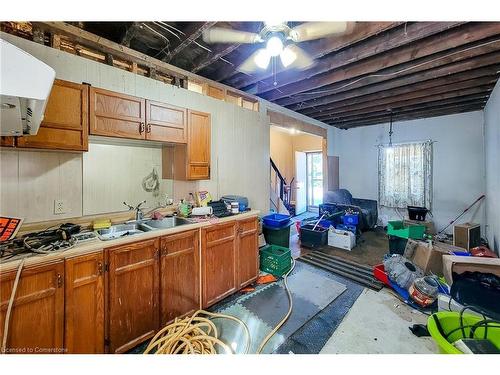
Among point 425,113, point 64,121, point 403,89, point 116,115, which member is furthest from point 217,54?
point 425,113

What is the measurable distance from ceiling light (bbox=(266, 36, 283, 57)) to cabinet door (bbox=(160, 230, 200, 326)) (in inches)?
69.0

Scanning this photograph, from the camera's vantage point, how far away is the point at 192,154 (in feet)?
8.21

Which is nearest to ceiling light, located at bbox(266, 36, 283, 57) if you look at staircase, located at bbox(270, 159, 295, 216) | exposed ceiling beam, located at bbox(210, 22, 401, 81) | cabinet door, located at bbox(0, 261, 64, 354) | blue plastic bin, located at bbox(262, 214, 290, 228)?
exposed ceiling beam, located at bbox(210, 22, 401, 81)

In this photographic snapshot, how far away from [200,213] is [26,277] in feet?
4.64

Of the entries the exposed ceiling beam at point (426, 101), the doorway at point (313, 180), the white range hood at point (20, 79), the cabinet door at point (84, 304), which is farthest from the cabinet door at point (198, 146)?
the doorway at point (313, 180)

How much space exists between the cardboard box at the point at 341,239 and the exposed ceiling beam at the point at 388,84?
2.44 metres

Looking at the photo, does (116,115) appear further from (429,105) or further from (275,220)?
(429,105)

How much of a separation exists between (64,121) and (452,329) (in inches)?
125

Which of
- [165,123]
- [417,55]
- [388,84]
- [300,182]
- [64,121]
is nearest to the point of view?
[64,121]

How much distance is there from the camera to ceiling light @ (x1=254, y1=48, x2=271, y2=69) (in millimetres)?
1871

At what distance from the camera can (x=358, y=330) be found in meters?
1.93

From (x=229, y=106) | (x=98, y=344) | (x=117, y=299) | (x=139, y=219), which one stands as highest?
(x=229, y=106)
